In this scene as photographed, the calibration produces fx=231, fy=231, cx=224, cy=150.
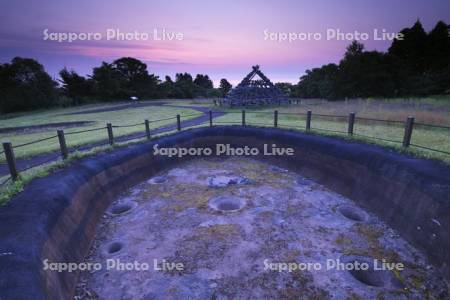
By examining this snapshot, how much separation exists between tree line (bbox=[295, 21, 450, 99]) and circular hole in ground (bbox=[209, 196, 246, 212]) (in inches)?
1395

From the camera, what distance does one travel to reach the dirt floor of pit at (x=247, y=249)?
4352 millimetres

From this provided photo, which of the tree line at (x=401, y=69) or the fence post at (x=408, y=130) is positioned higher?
the tree line at (x=401, y=69)

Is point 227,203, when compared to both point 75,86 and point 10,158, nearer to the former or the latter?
point 10,158

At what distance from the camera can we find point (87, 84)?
51.3 m

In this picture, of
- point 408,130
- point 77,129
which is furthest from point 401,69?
point 77,129

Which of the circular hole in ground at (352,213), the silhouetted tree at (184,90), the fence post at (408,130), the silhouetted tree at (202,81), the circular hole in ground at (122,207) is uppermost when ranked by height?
A: the silhouetted tree at (202,81)

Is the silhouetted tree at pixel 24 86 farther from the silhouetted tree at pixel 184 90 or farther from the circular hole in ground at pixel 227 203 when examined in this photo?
A: the circular hole in ground at pixel 227 203

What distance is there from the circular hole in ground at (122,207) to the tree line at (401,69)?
124 ft

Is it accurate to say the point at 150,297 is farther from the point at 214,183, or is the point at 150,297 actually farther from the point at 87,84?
the point at 87,84

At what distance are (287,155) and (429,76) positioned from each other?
37.4 meters

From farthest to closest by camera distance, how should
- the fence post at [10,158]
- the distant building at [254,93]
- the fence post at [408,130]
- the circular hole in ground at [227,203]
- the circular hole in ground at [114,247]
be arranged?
the distant building at [254,93] → the circular hole in ground at [227,203] → the fence post at [408,130] → the fence post at [10,158] → the circular hole in ground at [114,247]

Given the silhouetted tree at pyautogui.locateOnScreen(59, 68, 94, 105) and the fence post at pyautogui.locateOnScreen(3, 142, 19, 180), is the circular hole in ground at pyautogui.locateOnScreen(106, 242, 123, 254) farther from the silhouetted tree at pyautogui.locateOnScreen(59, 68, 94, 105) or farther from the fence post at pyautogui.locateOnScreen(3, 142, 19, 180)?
the silhouetted tree at pyautogui.locateOnScreen(59, 68, 94, 105)

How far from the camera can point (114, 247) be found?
569cm

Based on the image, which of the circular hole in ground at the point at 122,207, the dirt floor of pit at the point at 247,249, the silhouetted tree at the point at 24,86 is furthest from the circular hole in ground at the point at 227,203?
the silhouetted tree at the point at 24,86
